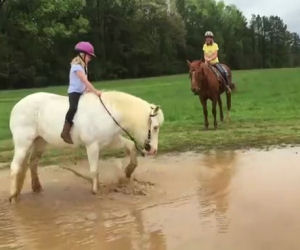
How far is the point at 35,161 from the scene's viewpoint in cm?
932

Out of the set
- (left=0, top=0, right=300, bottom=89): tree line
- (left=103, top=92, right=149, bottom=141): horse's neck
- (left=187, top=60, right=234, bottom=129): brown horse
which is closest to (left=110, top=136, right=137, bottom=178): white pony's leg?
(left=103, top=92, right=149, bottom=141): horse's neck

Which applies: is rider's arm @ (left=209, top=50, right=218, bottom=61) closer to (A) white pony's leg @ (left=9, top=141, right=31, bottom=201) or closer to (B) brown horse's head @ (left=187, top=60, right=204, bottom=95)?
(B) brown horse's head @ (left=187, top=60, right=204, bottom=95)

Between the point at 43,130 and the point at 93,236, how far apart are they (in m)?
2.69

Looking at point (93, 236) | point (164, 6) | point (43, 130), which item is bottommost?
point (93, 236)

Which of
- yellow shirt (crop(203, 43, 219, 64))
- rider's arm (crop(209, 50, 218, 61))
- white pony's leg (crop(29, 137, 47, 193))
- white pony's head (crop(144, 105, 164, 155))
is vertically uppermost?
yellow shirt (crop(203, 43, 219, 64))

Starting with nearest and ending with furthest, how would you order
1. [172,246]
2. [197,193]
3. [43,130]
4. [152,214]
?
[172,246], [152,214], [197,193], [43,130]

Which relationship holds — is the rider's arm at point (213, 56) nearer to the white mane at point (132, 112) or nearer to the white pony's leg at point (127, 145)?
the white pony's leg at point (127, 145)

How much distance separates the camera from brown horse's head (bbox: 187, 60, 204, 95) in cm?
1584

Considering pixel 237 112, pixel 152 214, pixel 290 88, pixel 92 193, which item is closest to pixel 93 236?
pixel 152 214

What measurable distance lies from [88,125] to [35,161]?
1.40 meters

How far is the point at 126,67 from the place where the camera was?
75.1 metres

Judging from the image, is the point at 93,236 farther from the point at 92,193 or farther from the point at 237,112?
the point at 237,112

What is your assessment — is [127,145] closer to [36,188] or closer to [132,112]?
[132,112]

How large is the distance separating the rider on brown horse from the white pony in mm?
8157
